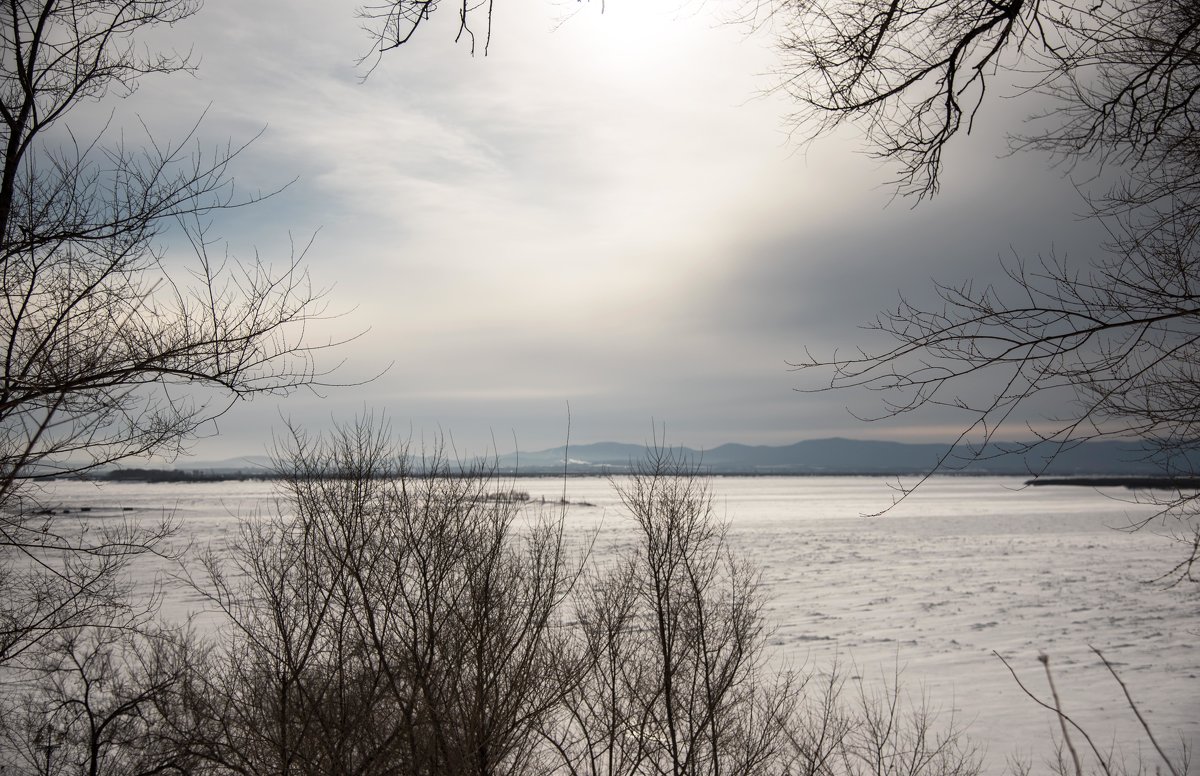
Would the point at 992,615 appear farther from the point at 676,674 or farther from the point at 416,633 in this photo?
the point at 416,633

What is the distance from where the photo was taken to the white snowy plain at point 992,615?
23016mm

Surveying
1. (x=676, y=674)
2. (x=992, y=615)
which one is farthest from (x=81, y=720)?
(x=992, y=615)

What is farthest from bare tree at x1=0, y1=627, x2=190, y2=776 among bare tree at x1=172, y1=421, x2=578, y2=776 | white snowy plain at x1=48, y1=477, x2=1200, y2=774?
white snowy plain at x1=48, y1=477, x2=1200, y2=774

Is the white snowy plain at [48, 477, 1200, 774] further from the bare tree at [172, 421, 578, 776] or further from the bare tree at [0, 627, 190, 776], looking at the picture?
the bare tree at [0, 627, 190, 776]

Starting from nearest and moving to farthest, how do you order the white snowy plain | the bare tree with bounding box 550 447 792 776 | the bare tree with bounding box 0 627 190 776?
the bare tree with bounding box 0 627 190 776, the bare tree with bounding box 550 447 792 776, the white snowy plain

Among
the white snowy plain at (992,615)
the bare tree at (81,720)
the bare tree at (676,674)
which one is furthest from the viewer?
the white snowy plain at (992,615)

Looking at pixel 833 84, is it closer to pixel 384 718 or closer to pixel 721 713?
pixel 384 718

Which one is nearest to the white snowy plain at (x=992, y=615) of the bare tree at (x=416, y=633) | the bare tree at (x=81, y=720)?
the bare tree at (x=416, y=633)

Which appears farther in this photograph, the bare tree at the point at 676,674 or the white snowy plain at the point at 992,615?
the white snowy plain at the point at 992,615

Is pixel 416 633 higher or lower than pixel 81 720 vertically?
higher

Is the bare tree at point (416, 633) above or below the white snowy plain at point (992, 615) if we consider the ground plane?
above

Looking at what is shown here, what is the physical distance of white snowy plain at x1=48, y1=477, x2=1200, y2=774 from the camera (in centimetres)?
2302

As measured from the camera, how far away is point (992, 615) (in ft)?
111

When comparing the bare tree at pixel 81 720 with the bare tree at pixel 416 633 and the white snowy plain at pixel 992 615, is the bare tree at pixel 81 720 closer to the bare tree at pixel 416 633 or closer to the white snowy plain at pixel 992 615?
the bare tree at pixel 416 633
